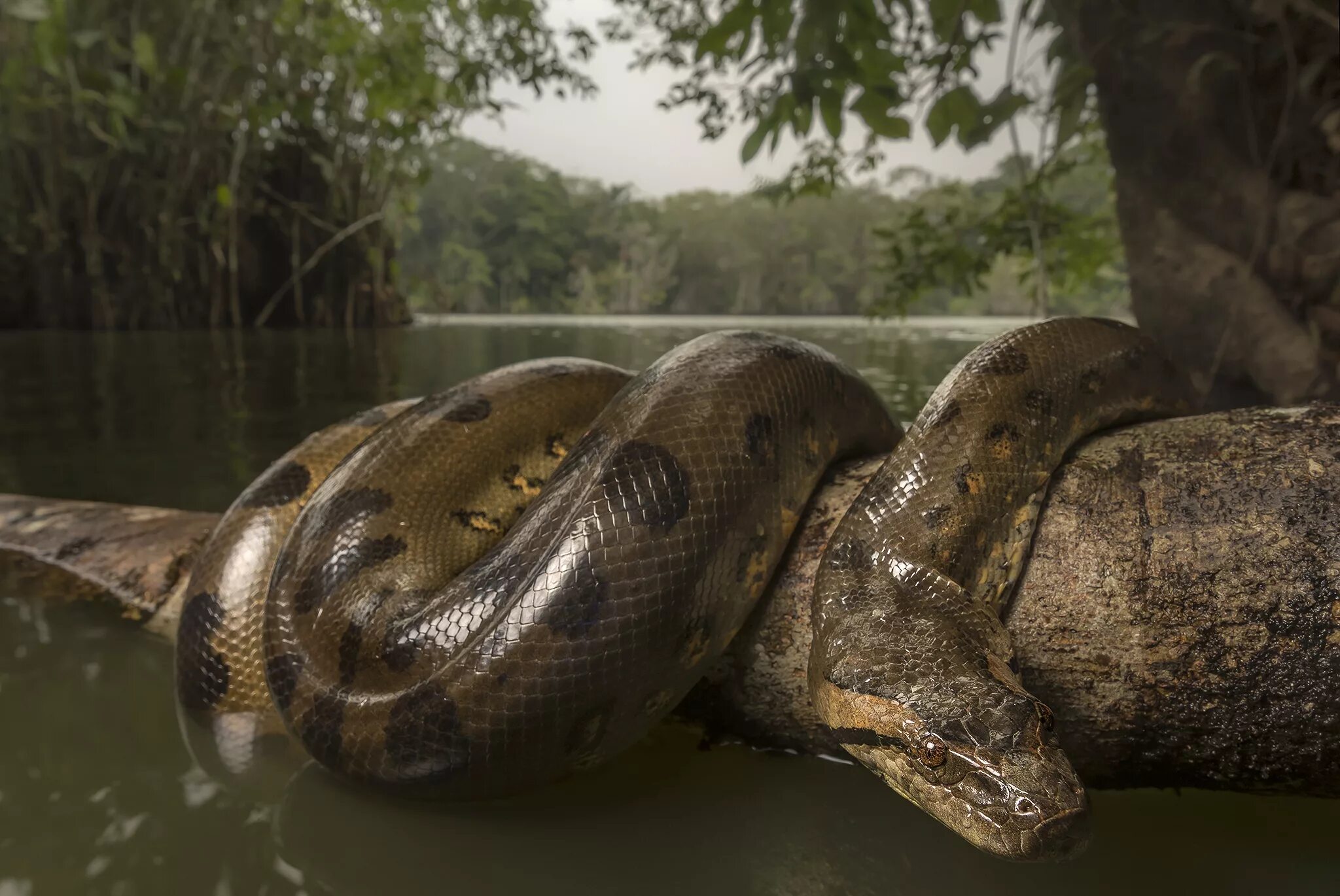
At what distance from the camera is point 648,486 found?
5.95 feet

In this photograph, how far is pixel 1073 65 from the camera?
3.43 meters

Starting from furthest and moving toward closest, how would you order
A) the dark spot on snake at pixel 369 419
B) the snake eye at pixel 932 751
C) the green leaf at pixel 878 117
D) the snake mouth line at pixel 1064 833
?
the dark spot on snake at pixel 369 419
the green leaf at pixel 878 117
the snake eye at pixel 932 751
the snake mouth line at pixel 1064 833

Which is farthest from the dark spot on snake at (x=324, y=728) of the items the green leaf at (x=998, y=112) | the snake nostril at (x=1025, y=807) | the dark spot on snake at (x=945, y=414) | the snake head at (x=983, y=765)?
the green leaf at (x=998, y=112)

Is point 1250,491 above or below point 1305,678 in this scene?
above

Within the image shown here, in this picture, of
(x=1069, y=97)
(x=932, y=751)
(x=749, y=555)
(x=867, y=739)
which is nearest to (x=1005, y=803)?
(x=932, y=751)

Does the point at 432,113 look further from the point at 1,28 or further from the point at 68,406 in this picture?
the point at 1,28

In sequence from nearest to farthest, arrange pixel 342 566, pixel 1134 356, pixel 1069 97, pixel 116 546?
1. pixel 342 566
2. pixel 1134 356
3. pixel 116 546
4. pixel 1069 97

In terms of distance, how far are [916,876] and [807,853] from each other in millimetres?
224

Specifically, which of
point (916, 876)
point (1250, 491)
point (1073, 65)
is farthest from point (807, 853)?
point (1073, 65)

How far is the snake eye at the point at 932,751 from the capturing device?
1.58 m

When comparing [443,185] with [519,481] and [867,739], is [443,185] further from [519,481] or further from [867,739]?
[867,739]

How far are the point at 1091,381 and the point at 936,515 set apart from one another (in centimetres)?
65

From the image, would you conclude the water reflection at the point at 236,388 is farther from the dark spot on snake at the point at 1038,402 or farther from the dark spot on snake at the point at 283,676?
the dark spot on snake at the point at 283,676

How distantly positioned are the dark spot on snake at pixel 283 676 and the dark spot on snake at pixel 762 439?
1164mm
